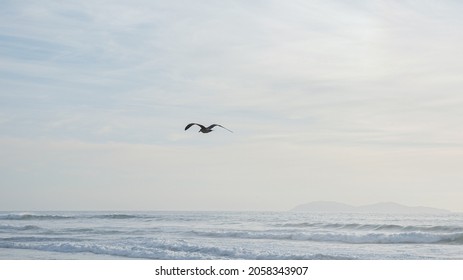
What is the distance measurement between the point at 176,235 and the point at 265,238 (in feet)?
17.0

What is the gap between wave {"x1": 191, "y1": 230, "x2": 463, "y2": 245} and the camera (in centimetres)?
2883

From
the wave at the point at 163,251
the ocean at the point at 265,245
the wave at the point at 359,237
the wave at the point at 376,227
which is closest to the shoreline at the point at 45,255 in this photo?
the ocean at the point at 265,245

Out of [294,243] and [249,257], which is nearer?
[249,257]

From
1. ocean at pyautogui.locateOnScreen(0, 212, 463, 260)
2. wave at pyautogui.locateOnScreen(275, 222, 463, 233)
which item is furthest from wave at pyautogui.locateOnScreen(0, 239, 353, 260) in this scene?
wave at pyautogui.locateOnScreen(275, 222, 463, 233)

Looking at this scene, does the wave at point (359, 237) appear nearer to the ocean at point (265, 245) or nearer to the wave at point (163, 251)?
the ocean at point (265, 245)

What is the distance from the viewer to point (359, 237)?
1213 inches

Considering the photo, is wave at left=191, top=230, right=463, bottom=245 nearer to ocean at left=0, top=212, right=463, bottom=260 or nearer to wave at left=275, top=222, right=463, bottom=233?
ocean at left=0, top=212, right=463, bottom=260

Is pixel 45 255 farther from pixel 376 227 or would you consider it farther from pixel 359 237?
pixel 376 227

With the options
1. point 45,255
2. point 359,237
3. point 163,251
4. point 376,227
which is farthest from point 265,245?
point 376,227

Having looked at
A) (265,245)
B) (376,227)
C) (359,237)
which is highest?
(376,227)
